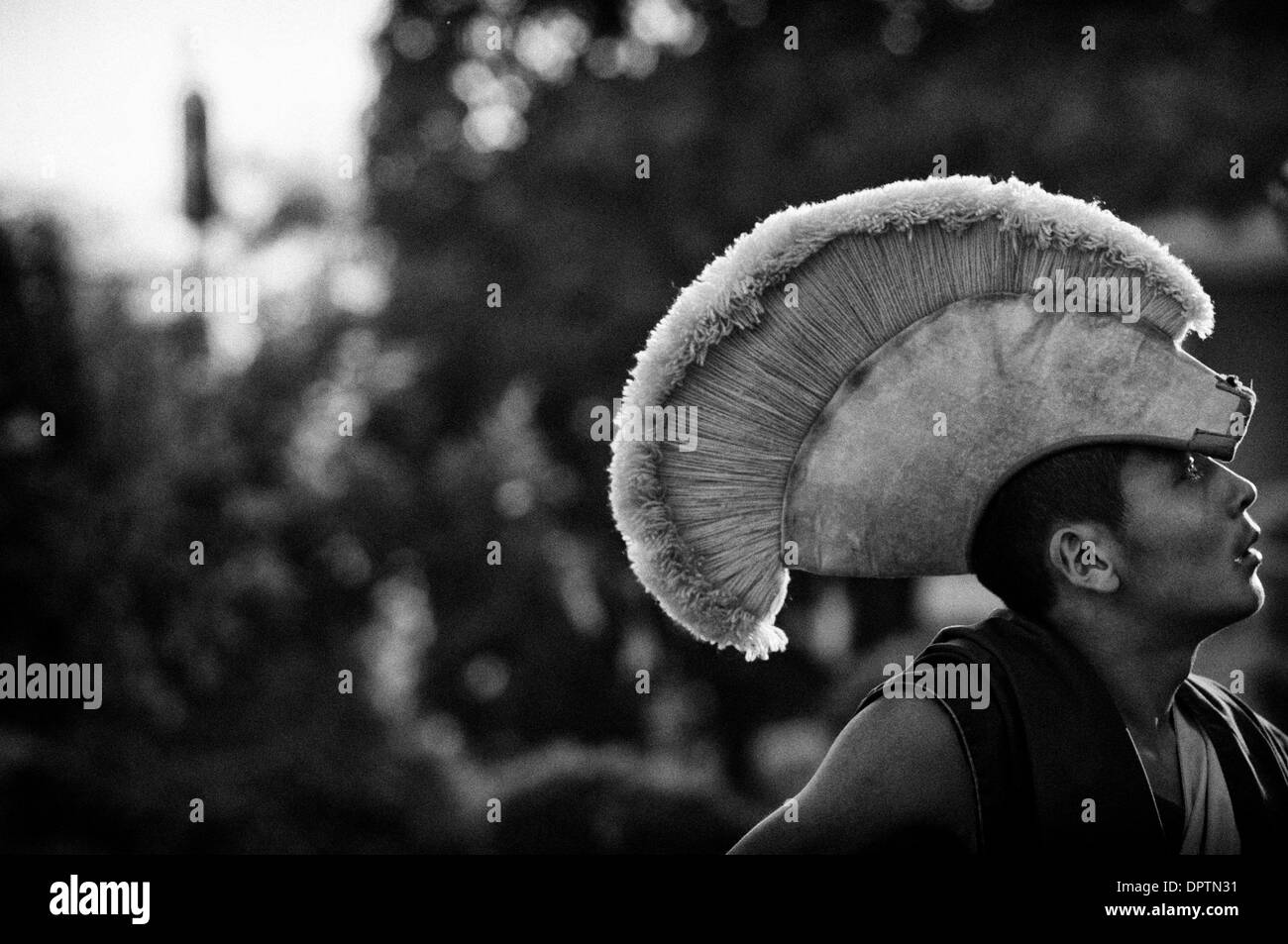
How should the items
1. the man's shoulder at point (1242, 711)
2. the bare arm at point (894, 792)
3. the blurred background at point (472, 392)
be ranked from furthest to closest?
1. the blurred background at point (472, 392)
2. the man's shoulder at point (1242, 711)
3. the bare arm at point (894, 792)

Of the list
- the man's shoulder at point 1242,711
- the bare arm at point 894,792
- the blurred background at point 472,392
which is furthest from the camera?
the blurred background at point 472,392

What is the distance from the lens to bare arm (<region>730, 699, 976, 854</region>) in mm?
1657

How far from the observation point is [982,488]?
1.71 m

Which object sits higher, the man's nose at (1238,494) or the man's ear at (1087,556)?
the man's nose at (1238,494)

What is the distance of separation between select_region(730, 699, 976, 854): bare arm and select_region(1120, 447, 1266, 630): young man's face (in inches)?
12.4

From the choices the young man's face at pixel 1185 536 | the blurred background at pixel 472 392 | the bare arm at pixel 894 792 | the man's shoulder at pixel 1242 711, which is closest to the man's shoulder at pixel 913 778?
the bare arm at pixel 894 792

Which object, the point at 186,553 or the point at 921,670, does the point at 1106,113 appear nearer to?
the point at 186,553

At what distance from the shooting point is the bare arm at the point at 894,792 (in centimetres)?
166

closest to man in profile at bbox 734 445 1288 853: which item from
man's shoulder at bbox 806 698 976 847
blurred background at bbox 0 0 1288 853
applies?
man's shoulder at bbox 806 698 976 847

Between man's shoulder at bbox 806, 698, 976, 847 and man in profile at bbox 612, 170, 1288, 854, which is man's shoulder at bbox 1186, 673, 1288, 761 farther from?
man's shoulder at bbox 806, 698, 976, 847

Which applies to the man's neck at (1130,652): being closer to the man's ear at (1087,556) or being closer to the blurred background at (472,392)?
the man's ear at (1087,556)
